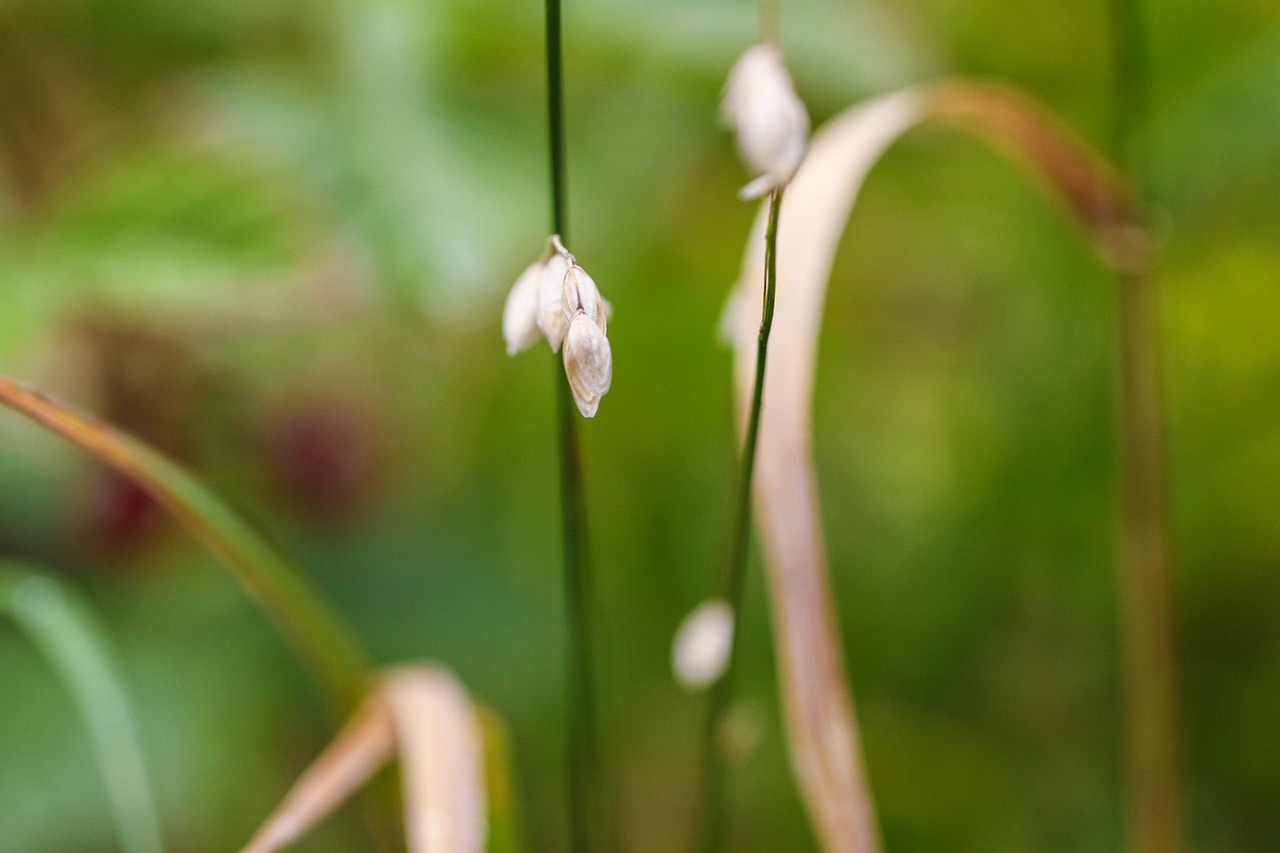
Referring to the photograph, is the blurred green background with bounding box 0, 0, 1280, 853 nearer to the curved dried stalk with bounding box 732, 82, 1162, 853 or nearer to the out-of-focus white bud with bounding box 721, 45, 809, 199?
the curved dried stalk with bounding box 732, 82, 1162, 853

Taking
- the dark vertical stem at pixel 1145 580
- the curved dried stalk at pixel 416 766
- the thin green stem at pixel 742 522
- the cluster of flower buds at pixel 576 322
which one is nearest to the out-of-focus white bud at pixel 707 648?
the thin green stem at pixel 742 522

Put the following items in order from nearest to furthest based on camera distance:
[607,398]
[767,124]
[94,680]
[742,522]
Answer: [767,124] < [742,522] < [94,680] < [607,398]

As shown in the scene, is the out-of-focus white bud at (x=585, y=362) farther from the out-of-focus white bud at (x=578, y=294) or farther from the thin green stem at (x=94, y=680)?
the thin green stem at (x=94, y=680)

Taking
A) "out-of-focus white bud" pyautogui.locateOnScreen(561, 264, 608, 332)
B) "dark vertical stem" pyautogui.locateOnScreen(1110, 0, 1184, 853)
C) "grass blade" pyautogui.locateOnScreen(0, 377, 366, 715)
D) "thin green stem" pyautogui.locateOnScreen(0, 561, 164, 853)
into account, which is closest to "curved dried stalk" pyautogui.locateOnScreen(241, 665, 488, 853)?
"grass blade" pyautogui.locateOnScreen(0, 377, 366, 715)

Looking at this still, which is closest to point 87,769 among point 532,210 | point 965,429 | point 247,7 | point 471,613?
point 471,613

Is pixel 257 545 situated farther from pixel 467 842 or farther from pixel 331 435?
pixel 331 435

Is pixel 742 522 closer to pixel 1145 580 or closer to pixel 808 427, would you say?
pixel 808 427

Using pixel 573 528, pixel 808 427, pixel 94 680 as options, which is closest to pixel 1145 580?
pixel 808 427
